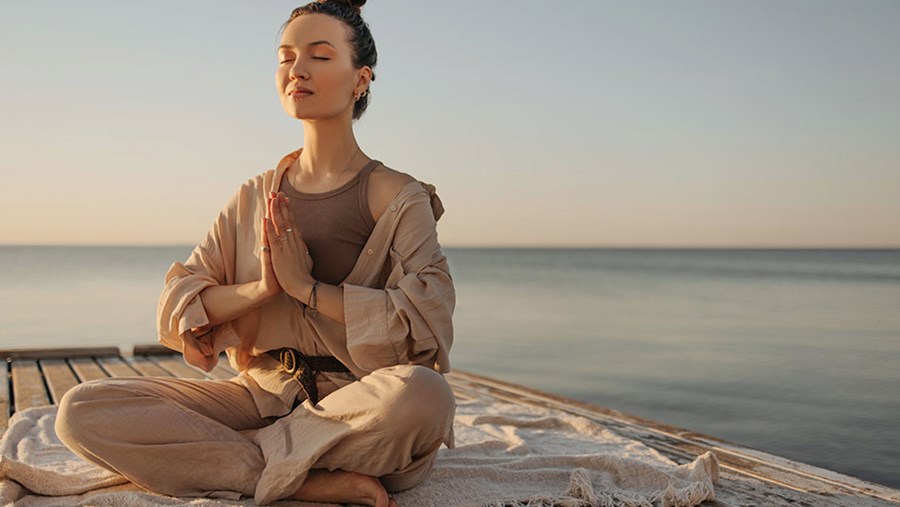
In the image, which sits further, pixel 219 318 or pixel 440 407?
pixel 219 318

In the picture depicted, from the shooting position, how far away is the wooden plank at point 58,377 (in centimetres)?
439

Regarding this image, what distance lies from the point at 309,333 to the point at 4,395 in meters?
2.66

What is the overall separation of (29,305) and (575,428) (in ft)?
49.4

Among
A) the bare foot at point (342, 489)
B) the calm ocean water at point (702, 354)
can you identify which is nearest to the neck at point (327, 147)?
the bare foot at point (342, 489)

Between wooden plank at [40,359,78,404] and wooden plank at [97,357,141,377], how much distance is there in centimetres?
21

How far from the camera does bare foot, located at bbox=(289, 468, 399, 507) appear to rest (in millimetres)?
2303

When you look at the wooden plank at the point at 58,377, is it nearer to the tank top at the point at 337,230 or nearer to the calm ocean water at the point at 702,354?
the tank top at the point at 337,230

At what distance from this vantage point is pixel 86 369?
17.1 feet

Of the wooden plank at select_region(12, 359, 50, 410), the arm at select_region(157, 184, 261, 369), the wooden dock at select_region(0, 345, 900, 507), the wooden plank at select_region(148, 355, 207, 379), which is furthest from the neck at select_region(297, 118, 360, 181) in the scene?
the wooden plank at select_region(148, 355, 207, 379)

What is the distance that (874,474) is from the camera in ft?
14.9

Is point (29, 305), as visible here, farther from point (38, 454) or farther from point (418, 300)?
point (418, 300)

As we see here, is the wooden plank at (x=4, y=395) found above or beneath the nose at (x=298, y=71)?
beneath

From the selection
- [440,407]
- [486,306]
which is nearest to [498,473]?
[440,407]

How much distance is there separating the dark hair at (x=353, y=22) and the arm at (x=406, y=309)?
527 mm
